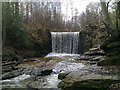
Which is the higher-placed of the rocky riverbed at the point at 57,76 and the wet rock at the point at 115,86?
the wet rock at the point at 115,86

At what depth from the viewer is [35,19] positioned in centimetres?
329

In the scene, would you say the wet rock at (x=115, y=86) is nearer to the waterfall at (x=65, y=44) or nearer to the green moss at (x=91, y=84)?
the green moss at (x=91, y=84)

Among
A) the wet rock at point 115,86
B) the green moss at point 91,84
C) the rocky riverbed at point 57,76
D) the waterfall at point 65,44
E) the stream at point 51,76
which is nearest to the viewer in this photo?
the wet rock at point 115,86

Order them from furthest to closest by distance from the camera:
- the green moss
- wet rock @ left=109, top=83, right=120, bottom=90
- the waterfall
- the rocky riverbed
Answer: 1. the waterfall
2. the rocky riverbed
3. the green moss
4. wet rock @ left=109, top=83, right=120, bottom=90

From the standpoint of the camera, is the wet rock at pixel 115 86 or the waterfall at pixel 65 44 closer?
the wet rock at pixel 115 86

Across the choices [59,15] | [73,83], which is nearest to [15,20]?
[59,15]

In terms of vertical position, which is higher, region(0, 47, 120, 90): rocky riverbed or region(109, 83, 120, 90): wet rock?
region(109, 83, 120, 90): wet rock

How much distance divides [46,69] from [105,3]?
1202 mm

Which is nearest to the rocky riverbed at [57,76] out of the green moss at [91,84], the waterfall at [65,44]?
the green moss at [91,84]

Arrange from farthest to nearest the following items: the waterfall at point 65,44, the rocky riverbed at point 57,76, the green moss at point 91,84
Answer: the waterfall at point 65,44, the rocky riverbed at point 57,76, the green moss at point 91,84

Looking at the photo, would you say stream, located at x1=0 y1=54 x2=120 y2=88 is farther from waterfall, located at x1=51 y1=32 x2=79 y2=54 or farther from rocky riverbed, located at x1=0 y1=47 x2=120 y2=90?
waterfall, located at x1=51 y1=32 x2=79 y2=54

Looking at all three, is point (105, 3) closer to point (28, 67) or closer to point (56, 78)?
point (56, 78)

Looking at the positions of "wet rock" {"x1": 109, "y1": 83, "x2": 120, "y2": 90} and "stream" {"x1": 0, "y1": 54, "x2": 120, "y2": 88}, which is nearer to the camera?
"wet rock" {"x1": 109, "y1": 83, "x2": 120, "y2": 90}

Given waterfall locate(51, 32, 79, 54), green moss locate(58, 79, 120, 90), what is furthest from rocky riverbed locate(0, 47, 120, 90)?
waterfall locate(51, 32, 79, 54)
